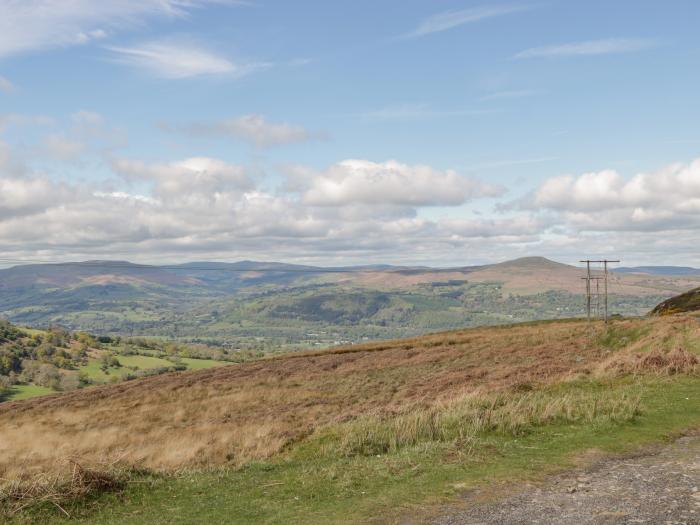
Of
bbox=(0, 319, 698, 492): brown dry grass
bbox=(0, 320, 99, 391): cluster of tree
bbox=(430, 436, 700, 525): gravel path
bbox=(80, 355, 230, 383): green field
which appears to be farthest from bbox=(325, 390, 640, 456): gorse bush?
bbox=(80, 355, 230, 383): green field

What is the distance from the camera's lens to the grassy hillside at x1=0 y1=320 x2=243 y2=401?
4188 inches

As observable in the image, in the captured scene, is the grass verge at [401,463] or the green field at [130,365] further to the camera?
the green field at [130,365]

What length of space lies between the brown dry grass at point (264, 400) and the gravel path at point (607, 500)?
1056cm

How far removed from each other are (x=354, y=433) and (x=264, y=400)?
71.5 feet

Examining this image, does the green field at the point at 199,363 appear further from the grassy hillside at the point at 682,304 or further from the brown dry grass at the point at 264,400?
the grassy hillside at the point at 682,304

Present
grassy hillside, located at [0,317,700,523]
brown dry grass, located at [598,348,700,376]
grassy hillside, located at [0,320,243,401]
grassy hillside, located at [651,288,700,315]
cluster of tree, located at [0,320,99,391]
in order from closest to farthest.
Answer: grassy hillside, located at [0,317,700,523]
brown dry grass, located at [598,348,700,376]
grassy hillside, located at [651,288,700,315]
grassy hillside, located at [0,320,243,401]
cluster of tree, located at [0,320,99,391]

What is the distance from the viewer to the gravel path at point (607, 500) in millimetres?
10047

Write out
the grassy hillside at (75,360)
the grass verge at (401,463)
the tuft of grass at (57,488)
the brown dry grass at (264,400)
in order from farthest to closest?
the grassy hillside at (75,360), the brown dry grass at (264,400), the tuft of grass at (57,488), the grass verge at (401,463)

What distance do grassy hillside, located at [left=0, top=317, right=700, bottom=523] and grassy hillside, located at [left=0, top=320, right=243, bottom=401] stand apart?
67599 millimetres

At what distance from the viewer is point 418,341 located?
217ft

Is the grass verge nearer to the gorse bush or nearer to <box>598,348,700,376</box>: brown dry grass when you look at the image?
the gorse bush

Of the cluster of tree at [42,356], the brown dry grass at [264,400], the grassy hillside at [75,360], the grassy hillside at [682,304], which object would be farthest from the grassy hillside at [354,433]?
the cluster of tree at [42,356]

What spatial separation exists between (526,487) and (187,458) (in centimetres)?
1452

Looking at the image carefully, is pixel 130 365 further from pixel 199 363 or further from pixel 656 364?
pixel 656 364
